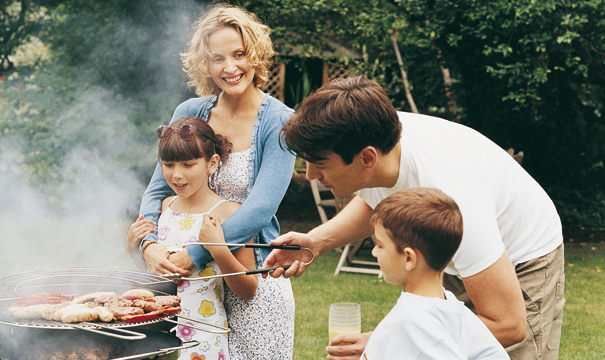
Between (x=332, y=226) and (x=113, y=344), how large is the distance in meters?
0.94

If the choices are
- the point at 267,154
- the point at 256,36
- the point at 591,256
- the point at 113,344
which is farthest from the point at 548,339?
the point at 591,256

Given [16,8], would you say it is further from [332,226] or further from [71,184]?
[332,226]

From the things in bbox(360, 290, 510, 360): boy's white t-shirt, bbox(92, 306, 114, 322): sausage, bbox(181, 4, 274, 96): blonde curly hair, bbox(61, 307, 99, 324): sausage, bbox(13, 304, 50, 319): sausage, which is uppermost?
bbox(181, 4, 274, 96): blonde curly hair

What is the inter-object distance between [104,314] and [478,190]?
3.93 ft

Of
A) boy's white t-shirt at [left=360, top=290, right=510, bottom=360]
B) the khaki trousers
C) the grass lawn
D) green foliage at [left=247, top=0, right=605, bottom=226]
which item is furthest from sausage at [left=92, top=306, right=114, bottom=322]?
green foliage at [left=247, top=0, right=605, bottom=226]

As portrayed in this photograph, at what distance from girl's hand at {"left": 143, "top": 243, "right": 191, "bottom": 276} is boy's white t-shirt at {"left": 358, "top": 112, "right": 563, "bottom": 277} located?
82 cm

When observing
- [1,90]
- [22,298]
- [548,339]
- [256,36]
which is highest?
[1,90]

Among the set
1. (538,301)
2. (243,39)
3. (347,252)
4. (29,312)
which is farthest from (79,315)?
(347,252)

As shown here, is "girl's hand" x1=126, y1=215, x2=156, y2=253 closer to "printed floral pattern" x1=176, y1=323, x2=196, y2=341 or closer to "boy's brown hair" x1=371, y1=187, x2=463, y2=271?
"printed floral pattern" x1=176, y1=323, x2=196, y2=341

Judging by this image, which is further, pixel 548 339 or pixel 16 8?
pixel 16 8

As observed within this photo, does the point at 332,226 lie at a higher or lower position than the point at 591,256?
higher

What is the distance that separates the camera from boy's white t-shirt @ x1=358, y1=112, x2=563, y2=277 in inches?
61.8

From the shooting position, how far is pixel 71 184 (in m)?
4.91

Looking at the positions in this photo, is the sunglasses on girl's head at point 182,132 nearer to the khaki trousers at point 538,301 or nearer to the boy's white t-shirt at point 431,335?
the boy's white t-shirt at point 431,335
